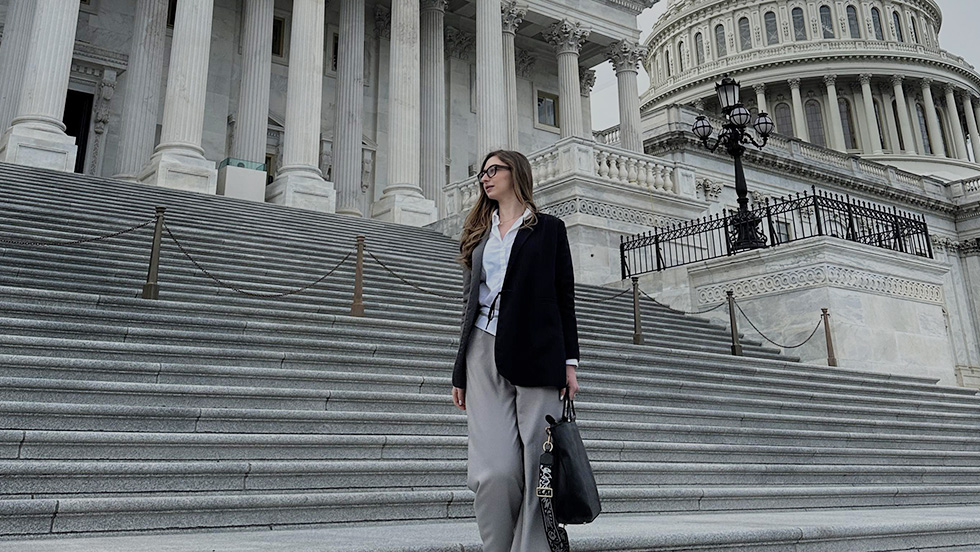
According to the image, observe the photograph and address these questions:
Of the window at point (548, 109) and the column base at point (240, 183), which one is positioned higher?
the window at point (548, 109)

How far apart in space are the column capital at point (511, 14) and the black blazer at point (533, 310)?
82.9 ft

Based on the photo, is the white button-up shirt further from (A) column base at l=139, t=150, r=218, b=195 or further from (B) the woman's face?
(A) column base at l=139, t=150, r=218, b=195

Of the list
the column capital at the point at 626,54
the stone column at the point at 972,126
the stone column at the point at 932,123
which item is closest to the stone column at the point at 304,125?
the column capital at the point at 626,54

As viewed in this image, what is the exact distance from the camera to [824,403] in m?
10.1

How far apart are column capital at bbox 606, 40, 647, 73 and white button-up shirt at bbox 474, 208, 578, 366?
28557 millimetres

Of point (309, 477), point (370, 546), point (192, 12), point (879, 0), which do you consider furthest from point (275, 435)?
point (879, 0)

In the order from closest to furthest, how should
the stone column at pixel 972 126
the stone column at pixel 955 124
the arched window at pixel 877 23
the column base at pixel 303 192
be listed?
1. the column base at pixel 303 192
2. the stone column at pixel 955 124
3. the stone column at pixel 972 126
4. the arched window at pixel 877 23

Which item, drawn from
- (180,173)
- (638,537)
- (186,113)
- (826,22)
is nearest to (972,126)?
(826,22)

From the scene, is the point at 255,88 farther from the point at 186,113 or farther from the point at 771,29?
the point at 771,29

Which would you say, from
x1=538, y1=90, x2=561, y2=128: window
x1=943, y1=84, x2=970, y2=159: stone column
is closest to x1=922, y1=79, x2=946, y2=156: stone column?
x1=943, y1=84, x2=970, y2=159: stone column

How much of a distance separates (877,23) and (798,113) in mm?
13615

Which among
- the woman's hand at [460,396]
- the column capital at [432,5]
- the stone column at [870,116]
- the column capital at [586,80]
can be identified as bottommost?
the woman's hand at [460,396]

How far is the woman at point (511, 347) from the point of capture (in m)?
3.03

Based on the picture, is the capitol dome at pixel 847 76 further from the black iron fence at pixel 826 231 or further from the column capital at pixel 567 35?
the black iron fence at pixel 826 231
